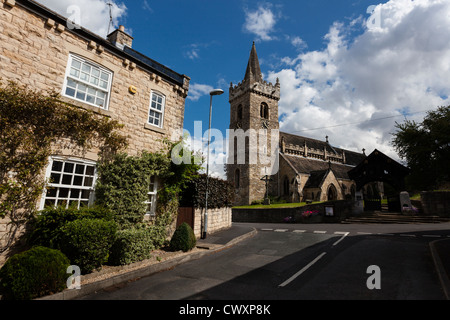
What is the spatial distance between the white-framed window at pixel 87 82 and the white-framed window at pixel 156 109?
6.33 ft

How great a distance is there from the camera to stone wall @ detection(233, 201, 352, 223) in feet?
61.2

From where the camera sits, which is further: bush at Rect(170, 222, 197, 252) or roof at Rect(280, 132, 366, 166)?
roof at Rect(280, 132, 366, 166)

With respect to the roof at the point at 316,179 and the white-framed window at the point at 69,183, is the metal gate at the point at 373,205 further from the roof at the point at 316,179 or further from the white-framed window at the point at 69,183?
the white-framed window at the point at 69,183

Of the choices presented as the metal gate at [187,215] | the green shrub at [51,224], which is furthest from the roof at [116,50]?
the metal gate at [187,215]

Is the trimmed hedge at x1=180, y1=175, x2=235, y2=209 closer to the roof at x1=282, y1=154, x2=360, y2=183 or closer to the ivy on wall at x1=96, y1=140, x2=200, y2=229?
the ivy on wall at x1=96, y1=140, x2=200, y2=229

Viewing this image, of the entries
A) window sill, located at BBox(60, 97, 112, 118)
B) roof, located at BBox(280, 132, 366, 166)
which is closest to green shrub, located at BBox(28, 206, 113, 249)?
window sill, located at BBox(60, 97, 112, 118)

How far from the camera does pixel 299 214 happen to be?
20.5 metres

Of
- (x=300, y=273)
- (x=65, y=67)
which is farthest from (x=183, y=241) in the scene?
(x=65, y=67)

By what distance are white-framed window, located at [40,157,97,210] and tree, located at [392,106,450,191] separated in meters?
22.3

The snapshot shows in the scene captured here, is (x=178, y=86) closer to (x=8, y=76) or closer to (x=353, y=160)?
(x=8, y=76)

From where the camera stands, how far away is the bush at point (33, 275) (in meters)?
4.28

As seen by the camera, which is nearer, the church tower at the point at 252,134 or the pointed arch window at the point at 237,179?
the church tower at the point at 252,134

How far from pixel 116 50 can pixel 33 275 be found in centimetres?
799

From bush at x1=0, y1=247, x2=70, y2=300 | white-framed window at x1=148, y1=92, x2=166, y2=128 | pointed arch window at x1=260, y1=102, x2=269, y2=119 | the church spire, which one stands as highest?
the church spire
